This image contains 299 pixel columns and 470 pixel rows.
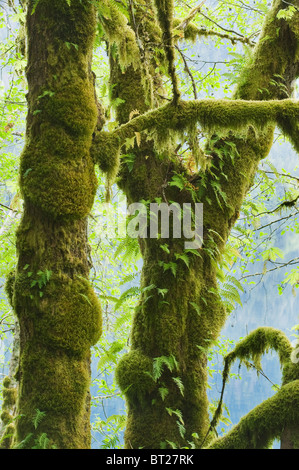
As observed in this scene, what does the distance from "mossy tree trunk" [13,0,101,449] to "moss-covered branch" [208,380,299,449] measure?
1.24m

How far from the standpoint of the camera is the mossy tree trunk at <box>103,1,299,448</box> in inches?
170

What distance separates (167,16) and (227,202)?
229cm

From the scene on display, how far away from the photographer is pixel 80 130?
13.0 feet

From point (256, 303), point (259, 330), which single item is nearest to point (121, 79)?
point (259, 330)

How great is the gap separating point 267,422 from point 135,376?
147cm

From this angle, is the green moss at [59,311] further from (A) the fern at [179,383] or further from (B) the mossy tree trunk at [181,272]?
(A) the fern at [179,383]

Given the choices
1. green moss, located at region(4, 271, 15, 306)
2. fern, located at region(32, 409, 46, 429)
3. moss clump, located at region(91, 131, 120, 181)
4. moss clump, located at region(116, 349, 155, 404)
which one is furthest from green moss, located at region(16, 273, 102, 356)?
moss clump, located at region(91, 131, 120, 181)

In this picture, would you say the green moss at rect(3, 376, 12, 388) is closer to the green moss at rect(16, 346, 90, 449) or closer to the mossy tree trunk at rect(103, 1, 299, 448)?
the mossy tree trunk at rect(103, 1, 299, 448)

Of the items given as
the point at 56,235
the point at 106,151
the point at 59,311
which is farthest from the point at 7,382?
the point at 106,151

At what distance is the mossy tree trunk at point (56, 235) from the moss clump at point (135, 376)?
0.68m

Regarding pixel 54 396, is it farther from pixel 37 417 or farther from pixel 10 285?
pixel 10 285

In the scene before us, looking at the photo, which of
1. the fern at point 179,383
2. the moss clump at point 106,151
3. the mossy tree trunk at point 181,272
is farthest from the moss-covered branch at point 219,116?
the fern at point 179,383

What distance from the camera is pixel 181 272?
462 cm
